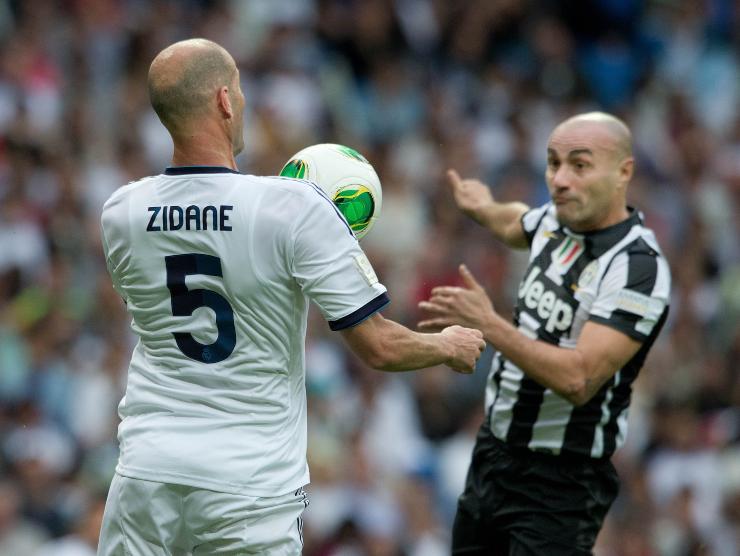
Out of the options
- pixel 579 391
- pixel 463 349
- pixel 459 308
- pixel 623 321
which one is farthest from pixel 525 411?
pixel 463 349

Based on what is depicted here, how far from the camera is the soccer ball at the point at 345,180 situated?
17.0ft

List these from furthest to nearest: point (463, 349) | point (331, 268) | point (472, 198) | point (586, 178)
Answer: point (472, 198) → point (586, 178) → point (463, 349) → point (331, 268)

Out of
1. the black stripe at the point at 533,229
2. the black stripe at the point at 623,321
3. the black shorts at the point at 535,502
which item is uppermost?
the black stripe at the point at 533,229

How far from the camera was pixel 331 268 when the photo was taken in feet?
14.3

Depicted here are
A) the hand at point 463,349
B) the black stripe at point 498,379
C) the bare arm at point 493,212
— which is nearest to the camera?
the hand at point 463,349

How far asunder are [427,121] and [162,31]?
2.76 m

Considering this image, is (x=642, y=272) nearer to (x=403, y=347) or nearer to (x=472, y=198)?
(x=472, y=198)

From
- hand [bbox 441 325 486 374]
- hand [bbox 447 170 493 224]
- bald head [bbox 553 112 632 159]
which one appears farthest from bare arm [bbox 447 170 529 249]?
hand [bbox 441 325 486 374]

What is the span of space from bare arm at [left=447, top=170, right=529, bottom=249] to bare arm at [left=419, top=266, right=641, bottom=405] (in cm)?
94

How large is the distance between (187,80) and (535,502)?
2.41 meters

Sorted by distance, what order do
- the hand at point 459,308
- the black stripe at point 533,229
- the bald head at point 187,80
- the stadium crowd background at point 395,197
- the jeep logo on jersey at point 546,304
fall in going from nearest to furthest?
the bald head at point 187,80, the hand at point 459,308, the jeep logo on jersey at point 546,304, the black stripe at point 533,229, the stadium crowd background at point 395,197

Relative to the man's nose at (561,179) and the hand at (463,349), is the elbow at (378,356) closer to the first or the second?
the hand at (463,349)

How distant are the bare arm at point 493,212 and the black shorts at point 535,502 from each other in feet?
3.22

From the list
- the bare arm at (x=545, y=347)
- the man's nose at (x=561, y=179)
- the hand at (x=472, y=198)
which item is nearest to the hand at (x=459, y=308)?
the bare arm at (x=545, y=347)
